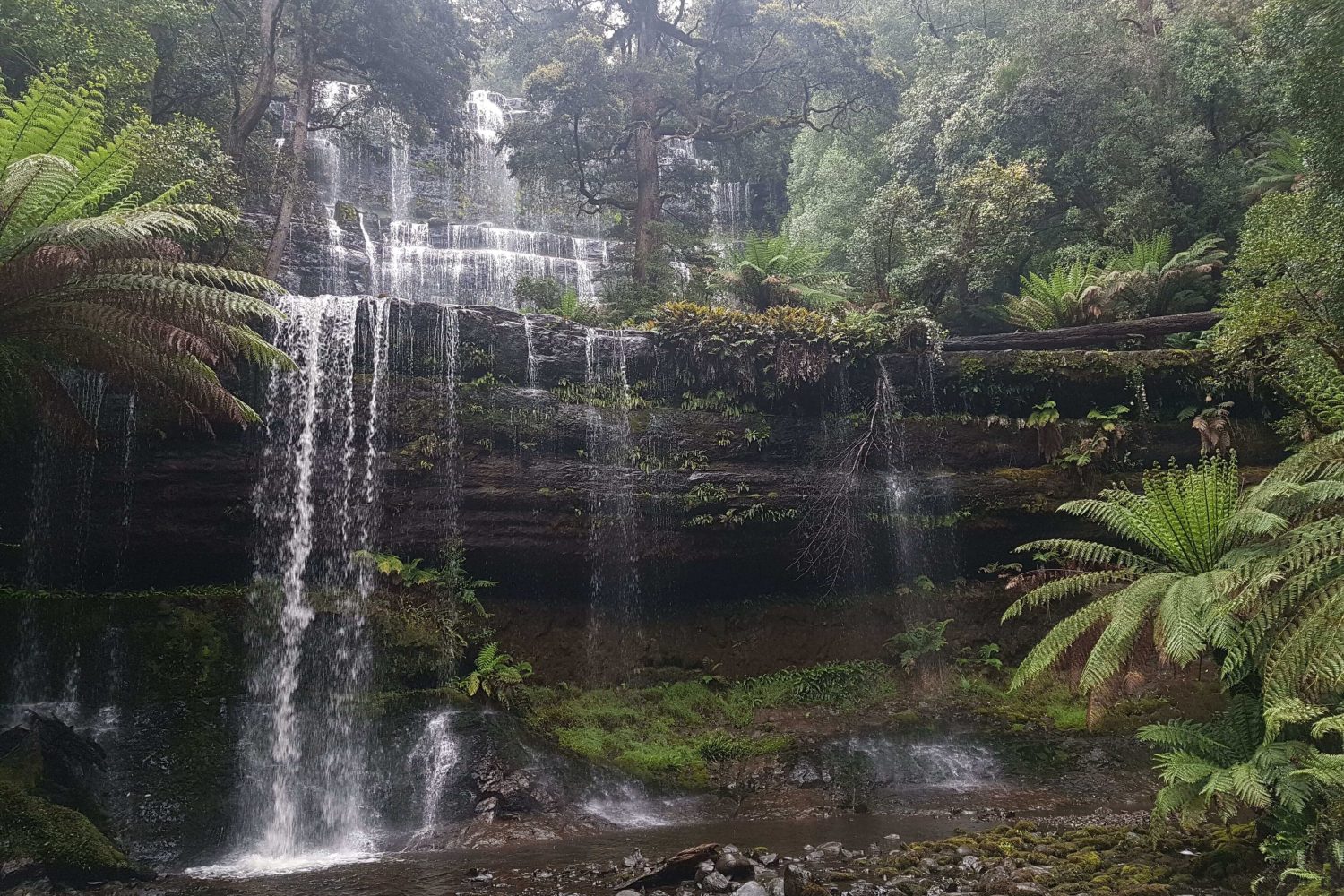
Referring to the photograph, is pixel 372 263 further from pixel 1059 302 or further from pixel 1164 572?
pixel 1164 572

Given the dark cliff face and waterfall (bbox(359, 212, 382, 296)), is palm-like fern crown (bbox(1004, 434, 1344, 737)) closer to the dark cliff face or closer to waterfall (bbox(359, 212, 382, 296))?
the dark cliff face

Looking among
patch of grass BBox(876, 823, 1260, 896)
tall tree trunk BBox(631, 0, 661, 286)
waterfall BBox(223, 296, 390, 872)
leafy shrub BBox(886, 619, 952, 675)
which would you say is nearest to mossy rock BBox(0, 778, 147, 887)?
waterfall BBox(223, 296, 390, 872)

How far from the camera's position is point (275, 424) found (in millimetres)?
10656

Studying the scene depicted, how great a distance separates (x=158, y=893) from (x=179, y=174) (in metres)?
9.67

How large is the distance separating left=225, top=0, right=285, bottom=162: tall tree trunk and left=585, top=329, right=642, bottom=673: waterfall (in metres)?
8.12

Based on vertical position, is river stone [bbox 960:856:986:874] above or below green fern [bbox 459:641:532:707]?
below

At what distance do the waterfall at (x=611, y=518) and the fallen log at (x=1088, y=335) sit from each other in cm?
527

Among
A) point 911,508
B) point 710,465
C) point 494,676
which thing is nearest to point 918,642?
point 911,508

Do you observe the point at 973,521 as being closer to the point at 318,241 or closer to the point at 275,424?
the point at 275,424

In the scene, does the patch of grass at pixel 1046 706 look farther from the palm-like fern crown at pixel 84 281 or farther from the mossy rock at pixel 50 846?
the palm-like fern crown at pixel 84 281

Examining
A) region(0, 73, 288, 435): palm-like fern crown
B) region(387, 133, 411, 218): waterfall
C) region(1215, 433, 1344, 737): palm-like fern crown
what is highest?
region(387, 133, 411, 218): waterfall

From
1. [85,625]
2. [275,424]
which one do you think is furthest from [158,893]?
[275,424]

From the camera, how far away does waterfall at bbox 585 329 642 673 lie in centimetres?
1183

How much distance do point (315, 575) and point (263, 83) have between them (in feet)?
31.3
